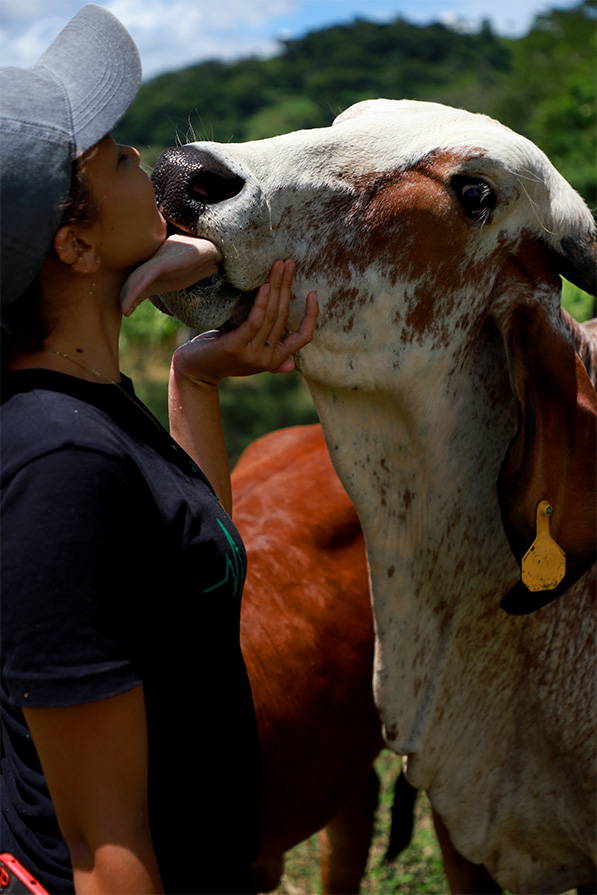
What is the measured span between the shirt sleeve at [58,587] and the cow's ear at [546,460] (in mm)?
1164

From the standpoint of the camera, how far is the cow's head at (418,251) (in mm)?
2004

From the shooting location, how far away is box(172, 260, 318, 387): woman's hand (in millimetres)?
2012

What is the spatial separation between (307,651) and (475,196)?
1.85m

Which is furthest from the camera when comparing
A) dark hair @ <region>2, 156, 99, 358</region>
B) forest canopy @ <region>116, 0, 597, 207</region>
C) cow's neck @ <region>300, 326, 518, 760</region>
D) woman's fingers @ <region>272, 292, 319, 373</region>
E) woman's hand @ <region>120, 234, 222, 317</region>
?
forest canopy @ <region>116, 0, 597, 207</region>

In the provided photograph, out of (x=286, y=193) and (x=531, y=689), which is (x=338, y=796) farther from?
(x=286, y=193)

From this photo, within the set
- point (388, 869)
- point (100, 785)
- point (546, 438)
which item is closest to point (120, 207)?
point (100, 785)

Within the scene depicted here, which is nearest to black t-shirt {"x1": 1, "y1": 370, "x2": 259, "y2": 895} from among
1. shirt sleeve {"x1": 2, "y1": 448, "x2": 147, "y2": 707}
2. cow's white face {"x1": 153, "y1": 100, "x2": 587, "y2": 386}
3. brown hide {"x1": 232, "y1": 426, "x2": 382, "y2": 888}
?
shirt sleeve {"x1": 2, "y1": 448, "x2": 147, "y2": 707}

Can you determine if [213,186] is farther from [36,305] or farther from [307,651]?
[307,651]

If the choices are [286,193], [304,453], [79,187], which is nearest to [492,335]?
[286,193]

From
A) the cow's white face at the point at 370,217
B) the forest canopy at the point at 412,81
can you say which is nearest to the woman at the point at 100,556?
the cow's white face at the point at 370,217

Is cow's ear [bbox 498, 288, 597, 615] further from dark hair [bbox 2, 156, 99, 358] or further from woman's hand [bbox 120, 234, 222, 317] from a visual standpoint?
dark hair [bbox 2, 156, 99, 358]

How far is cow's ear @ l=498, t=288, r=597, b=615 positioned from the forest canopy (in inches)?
614

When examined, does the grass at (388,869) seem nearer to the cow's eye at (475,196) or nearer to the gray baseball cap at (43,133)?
the cow's eye at (475,196)

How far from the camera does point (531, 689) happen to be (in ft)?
8.25
